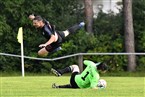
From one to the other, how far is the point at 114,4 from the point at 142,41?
4347 millimetres

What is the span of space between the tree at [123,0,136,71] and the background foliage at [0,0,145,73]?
34 cm

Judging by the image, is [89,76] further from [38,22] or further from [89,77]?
[38,22]

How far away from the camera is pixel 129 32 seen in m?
32.9

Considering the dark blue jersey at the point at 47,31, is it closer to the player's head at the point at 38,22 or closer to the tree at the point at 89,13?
the player's head at the point at 38,22

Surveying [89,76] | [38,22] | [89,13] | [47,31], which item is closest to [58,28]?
[89,13]

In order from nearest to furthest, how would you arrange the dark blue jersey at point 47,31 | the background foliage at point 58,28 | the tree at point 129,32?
the dark blue jersey at point 47,31, the background foliage at point 58,28, the tree at point 129,32

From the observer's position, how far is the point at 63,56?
32219 mm

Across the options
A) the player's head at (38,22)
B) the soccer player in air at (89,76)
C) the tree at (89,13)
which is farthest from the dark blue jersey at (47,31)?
the tree at (89,13)

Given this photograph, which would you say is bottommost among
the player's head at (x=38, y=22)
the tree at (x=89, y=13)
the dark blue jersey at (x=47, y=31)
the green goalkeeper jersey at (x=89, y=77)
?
the green goalkeeper jersey at (x=89, y=77)

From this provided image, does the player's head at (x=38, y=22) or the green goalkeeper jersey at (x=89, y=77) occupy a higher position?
the player's head at (x=38, y=22)

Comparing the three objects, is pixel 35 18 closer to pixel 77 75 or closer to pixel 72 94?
pixel 77 75

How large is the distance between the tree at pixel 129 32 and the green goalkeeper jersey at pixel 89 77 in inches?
656

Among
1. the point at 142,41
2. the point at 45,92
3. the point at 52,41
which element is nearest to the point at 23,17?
the point at 142,41

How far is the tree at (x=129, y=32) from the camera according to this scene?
107ft
